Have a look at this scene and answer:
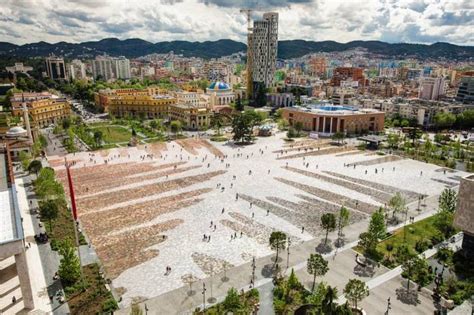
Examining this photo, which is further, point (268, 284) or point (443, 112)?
point (443, 112)

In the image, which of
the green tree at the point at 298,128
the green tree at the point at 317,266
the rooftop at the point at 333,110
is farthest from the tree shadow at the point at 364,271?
the rooftop at the point at 333,110

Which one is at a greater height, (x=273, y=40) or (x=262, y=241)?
(x=273, y=40)

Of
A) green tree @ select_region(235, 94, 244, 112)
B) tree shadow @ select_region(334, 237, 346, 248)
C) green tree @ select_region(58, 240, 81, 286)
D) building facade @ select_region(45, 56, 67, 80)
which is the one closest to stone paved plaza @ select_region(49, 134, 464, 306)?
tree shadow @ select_region(334, 237, 346, 248)

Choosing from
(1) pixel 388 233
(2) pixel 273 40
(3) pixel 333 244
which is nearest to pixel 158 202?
(3) pixel 333 244

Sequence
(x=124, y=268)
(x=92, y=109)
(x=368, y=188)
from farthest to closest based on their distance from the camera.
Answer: (x=92, y=109)
(x=368, y=188)
(x=124, y=268)

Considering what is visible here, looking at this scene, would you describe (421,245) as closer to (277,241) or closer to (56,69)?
(277,241)

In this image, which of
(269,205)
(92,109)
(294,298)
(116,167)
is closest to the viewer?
(294,298)

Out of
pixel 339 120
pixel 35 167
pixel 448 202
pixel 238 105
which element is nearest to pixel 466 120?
pixel 339 120

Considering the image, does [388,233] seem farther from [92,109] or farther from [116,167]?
[92,109]
